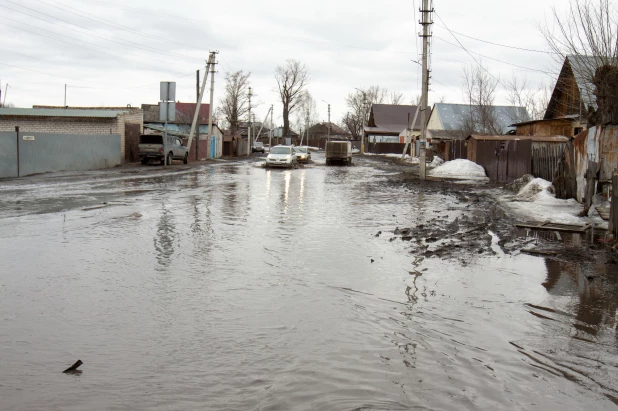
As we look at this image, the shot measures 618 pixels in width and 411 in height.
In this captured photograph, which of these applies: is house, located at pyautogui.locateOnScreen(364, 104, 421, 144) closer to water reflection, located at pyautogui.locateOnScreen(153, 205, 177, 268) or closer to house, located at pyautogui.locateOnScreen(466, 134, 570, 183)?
house, located at pyautogui.locateOnScreen(466, 134, 570, 183)

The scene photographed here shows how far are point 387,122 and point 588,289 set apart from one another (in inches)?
3675

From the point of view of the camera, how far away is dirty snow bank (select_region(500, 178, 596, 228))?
502 inches

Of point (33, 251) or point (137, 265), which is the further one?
point (33, 251)

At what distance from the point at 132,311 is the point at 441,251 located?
17.2 ft

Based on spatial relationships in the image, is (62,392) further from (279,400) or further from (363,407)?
(363,407)

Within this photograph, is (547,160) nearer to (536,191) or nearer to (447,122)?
(536,191)

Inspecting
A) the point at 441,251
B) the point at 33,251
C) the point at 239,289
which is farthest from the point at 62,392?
the point at 441,251

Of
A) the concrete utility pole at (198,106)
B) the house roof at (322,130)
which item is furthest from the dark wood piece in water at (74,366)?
the house roof at (322,130)

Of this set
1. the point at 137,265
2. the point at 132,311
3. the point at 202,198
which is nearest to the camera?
the point at 132,311

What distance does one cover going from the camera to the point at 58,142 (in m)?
28.7

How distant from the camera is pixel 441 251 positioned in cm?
919

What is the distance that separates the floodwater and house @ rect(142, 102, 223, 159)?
39860 mm

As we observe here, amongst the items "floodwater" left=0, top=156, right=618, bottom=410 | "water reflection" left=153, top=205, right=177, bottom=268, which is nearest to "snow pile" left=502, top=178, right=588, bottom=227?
"floodwater" left=0, top=156, right=618, bottom=410

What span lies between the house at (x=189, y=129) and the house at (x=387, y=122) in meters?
35.6
